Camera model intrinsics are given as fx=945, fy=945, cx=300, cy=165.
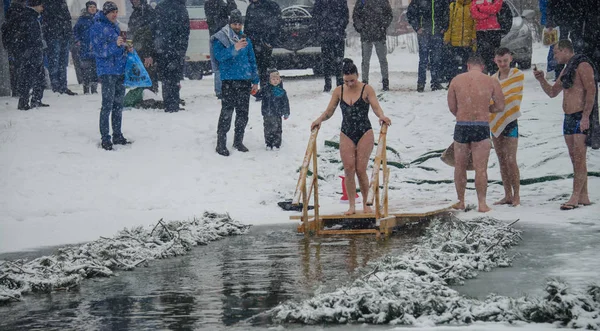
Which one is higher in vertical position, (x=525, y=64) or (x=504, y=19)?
(x=504, y=19)

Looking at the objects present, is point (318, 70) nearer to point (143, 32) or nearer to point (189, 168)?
point (143, 32)

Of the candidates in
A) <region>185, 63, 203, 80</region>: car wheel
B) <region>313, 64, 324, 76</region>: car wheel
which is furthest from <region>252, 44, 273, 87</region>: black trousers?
<region>185, 63, 203, 80</region>: car wheel

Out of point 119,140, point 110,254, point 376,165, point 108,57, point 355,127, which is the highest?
point 108,57

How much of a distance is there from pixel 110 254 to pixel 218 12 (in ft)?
→ 33.2

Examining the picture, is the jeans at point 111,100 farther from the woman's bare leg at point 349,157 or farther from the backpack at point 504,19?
the backpack at point 504,19

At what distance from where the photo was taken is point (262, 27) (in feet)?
57.7

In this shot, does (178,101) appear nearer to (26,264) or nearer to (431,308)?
(26,264)

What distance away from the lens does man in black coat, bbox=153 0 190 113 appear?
17.5m

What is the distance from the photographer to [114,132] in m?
15.5

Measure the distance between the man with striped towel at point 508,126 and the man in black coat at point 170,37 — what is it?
7344mm

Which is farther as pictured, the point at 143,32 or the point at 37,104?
the point at 143,32

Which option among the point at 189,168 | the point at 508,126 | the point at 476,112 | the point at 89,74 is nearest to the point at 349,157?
the point at 476,112

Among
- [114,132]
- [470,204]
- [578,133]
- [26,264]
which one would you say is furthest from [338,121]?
[26,264]

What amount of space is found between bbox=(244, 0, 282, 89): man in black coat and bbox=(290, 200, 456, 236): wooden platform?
6.65 m
